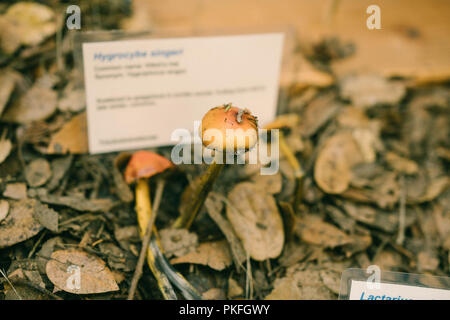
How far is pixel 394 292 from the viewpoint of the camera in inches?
29.8

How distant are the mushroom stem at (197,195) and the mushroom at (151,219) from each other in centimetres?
7

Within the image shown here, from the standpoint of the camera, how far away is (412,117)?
125 centimetres

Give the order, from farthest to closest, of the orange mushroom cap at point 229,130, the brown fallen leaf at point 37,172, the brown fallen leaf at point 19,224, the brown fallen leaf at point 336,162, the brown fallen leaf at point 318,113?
the brown fallen leaf at point 318,113 → the brown fallen leaf at point 336,162 → the brown fallen leaf at point 37,172 → the brown fallen leaf at point 19,224 → the orange mushroom cap at point 229,130

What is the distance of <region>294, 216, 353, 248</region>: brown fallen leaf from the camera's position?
94cm

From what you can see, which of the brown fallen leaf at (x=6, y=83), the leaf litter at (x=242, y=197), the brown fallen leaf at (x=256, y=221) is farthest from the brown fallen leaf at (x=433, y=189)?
the brown fallen leaf at (x=6, y=83)

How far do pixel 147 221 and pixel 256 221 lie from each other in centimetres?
26

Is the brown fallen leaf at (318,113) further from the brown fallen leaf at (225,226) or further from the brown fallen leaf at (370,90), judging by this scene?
the brown fallen leaf at (225,226)

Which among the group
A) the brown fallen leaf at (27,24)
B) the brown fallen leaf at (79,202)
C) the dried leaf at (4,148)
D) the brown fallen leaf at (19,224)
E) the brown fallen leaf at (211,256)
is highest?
the brown fallen leaf at (27,24)

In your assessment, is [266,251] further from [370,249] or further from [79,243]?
[79,243]

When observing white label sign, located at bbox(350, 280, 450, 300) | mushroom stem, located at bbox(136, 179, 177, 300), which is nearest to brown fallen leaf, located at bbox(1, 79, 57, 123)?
mushroom stem, located at bbox(136, 179, 177, 300)

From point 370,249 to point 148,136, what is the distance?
2.17ft

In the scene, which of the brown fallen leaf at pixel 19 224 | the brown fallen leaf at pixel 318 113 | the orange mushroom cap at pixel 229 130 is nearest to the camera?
the orange mushroom cap at pixel 229 130

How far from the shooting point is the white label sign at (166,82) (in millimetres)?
945

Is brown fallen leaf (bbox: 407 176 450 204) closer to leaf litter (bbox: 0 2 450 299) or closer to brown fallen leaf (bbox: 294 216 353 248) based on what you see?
leaf litter (bbox: 0 2 450 299)
